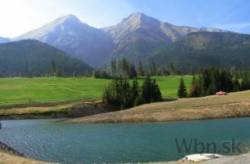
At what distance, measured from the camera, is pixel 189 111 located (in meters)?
110

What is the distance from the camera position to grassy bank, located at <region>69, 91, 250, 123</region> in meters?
108

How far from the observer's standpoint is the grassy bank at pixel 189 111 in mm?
107750

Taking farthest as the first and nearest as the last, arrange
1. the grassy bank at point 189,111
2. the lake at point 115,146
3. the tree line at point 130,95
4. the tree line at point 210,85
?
the tree line at point 210,85 < the tree line at point 130,95 < the grassy bank at point 189,111 < the lake at point 115,146

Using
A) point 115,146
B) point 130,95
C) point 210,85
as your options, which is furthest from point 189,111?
point 210,85

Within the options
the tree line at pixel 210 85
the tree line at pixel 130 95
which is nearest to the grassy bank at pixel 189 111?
the tree line at pixel 130 95

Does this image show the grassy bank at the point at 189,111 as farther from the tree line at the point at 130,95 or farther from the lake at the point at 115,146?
the lake at the point at 115,146

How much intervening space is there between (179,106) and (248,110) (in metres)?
18.0

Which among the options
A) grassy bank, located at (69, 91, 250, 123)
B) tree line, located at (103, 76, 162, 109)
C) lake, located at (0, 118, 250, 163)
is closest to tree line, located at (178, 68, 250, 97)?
tree line, located at (103, 76, 162, 109)

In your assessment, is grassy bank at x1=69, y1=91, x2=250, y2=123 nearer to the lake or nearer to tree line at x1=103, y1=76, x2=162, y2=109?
tree line at x1=103, y1=76, x2=162, y2=109

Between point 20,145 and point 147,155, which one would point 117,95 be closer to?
point 20,145

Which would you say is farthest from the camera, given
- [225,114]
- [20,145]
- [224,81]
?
[224,81]

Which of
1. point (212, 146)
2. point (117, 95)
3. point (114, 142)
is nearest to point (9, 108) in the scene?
point (117, 95)

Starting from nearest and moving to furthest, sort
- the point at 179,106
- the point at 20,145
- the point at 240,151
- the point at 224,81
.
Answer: the point at 240,151, the point at 20,145, the point at 179,106, the point at 224,81

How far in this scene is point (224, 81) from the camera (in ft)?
560
